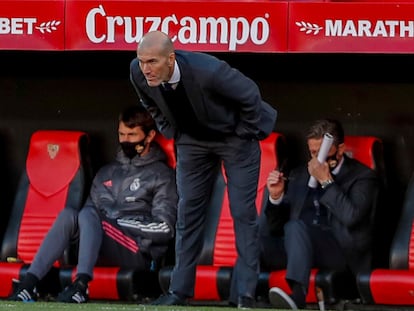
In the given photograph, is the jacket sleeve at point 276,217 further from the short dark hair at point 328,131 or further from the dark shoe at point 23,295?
the dark shoe at point 23,295

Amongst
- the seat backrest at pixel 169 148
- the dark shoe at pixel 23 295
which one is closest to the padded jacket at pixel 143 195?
the seat backrest at pixel 169 148

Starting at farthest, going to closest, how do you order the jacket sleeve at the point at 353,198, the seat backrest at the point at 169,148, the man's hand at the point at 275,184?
the seat backrest at the point at 169,148
the jacket sleeve at the point at 353,198
the man's hand at the point at 275,184

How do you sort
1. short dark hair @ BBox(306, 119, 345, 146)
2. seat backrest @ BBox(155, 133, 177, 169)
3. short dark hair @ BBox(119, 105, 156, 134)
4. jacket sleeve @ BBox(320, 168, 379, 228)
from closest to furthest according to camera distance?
jacket sleeve @ BBox(320, 168, 379, 228)
short dark hair @ BBox(306, 119, 345, 146)
short dark hair @ BBox(119, 105, 156, 134)
seat backrest @ BBox(155, 133, 177, 169)

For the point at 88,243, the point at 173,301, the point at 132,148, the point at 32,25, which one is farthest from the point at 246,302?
the point at 32,25

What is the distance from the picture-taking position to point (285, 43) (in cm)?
919

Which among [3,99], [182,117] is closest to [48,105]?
[3,99]

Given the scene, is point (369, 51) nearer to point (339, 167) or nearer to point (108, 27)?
point (339, 167)

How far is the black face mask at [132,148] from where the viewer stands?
1016 cm

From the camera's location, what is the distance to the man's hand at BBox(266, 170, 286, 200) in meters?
9.32

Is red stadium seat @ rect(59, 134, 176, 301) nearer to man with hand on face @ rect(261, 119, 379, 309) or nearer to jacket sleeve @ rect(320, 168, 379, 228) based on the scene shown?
man with hand on face @ rect(261, 119, 379, 309)

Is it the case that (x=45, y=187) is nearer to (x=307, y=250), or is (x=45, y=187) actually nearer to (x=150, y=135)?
(x=150, y=135)

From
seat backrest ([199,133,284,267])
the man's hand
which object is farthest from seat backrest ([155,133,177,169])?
the man's hand

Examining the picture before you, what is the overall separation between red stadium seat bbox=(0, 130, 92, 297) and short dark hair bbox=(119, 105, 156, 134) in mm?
651

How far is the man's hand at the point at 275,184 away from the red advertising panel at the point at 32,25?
1.58 m
